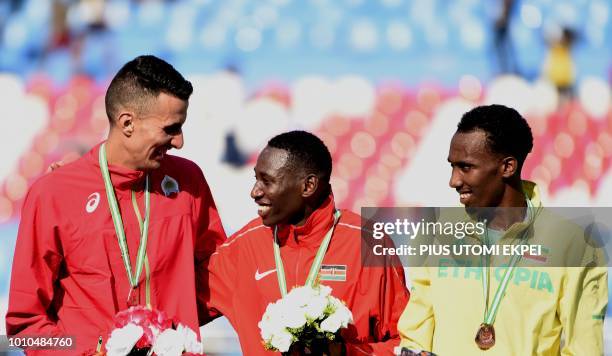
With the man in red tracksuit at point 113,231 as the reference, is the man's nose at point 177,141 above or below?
above

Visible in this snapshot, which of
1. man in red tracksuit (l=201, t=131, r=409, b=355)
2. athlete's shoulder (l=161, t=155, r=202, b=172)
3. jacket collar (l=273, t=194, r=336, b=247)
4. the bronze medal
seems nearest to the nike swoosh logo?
man in red tracksuit (l=201, t=131, r=409, b=355)

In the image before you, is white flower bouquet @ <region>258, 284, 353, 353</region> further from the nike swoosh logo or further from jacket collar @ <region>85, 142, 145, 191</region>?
jacket collar @ <region>85, 142, 145, 191</region>

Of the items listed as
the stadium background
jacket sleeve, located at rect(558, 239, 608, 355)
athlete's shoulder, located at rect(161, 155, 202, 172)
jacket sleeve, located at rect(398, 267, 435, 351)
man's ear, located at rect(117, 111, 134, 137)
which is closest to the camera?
jacket sleeve, located at rect(558, 239, 608, 355)

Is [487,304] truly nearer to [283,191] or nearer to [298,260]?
[298,260]

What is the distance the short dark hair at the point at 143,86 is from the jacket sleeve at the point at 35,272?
1.59 ft

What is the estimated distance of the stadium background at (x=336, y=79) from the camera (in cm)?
1029

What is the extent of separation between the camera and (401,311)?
4691mm

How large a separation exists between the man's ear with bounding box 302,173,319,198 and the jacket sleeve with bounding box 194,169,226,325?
17.9 inches

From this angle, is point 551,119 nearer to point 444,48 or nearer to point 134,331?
point 444,48

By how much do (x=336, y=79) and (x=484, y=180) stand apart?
6.05m

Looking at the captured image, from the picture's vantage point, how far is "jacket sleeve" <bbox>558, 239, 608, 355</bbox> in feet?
13.7

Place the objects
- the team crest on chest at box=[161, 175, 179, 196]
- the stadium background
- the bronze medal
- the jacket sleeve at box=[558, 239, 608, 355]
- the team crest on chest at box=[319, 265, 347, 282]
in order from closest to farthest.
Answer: the jacket sleeve at box=[558, 239, 608, 355] → the bronze medal → the team crest on chest at box=[319, 265, 347, 282] → the team crest on chest at box=[161, 175, 179, 196] → the stadium background

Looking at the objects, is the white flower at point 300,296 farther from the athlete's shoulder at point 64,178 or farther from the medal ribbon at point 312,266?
the athlete's shoulder at point 64,178

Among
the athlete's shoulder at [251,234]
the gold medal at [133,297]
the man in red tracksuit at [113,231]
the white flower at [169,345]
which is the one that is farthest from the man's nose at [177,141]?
the white flower at [169,345]
